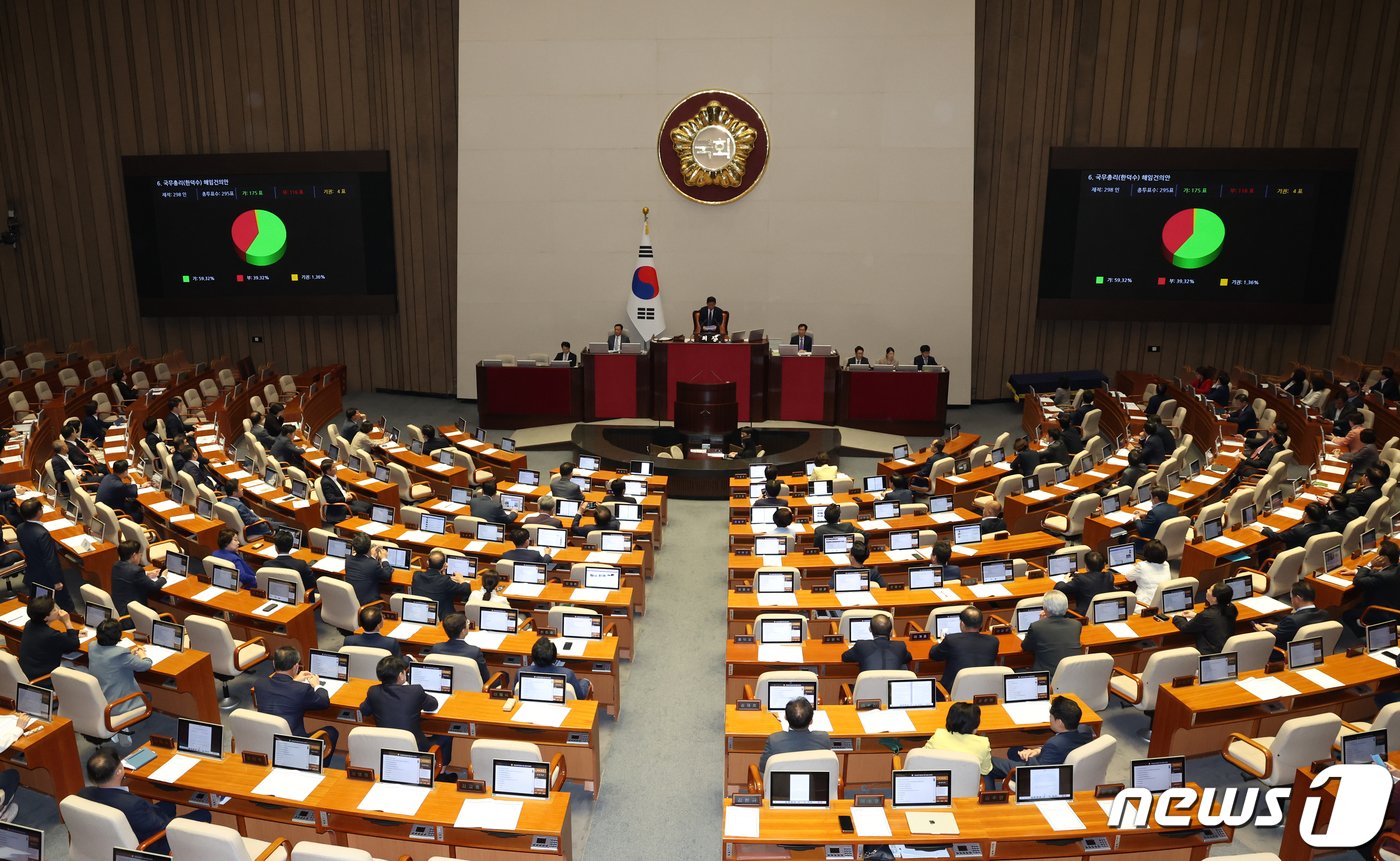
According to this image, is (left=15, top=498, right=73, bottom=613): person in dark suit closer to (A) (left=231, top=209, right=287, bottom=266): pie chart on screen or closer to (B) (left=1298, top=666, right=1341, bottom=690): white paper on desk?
(B) (left=1298, top=666, right=1341, bottom=690): white paper on desk

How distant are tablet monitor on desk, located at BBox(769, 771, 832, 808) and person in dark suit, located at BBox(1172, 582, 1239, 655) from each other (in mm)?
4256

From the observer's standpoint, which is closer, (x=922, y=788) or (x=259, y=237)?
(x=922, y=788)

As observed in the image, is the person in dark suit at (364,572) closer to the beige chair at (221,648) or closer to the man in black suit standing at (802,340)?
the beige chair at (221,648)

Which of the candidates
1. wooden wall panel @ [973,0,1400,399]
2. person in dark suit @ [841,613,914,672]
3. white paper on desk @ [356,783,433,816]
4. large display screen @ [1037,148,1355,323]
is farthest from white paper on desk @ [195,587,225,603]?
large display screen @ [1037,148,1355,323]

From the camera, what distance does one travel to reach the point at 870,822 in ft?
19.2

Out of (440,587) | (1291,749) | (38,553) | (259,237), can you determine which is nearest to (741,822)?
(1291,749)

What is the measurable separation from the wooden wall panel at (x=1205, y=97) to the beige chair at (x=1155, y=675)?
14348 mm

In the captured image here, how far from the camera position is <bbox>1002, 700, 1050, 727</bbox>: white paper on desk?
278 inches

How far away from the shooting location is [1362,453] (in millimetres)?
13227

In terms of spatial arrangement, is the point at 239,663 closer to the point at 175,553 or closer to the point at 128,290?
the point at 175,553

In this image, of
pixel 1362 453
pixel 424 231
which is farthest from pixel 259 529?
pixel 1362 453

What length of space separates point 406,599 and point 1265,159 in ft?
62.7

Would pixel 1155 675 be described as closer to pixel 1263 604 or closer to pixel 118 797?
pixel 1263 604

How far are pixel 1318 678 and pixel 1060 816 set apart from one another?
327cm
